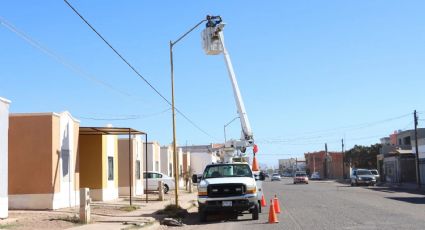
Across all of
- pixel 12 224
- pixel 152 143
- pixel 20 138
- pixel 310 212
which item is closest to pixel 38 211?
pixel 20 138

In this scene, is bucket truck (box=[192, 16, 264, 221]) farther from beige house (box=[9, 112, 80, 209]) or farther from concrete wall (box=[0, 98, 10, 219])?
concrete wall (box=[0, 98, 10, 219])

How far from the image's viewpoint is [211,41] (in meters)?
30.0

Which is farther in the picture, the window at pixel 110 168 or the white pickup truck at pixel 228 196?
the window at pixel 110 168

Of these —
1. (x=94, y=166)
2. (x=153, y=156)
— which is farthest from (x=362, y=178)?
(x=94, y=166)

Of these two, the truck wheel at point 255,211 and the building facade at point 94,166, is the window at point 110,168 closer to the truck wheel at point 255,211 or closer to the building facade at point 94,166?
the building facade at point 94,166

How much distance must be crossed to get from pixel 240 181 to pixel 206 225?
Answer: 6.97ft

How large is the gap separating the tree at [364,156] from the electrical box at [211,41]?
70.0 m

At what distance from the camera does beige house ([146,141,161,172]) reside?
48781mm

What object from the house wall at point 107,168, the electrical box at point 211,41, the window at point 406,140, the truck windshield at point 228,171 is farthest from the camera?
the window at point 406,140

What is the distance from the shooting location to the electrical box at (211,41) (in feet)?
97.4

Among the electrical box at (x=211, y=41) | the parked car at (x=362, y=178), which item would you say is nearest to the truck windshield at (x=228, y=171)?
the electrical box at (x=211, y=41)

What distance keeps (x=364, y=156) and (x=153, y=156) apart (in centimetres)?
5662

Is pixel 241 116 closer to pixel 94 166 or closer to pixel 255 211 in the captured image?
pixel 94 166

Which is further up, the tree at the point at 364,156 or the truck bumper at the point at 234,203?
the tree at the point at 364,156
